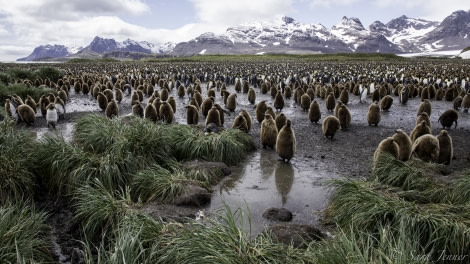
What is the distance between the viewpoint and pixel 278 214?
5906mm

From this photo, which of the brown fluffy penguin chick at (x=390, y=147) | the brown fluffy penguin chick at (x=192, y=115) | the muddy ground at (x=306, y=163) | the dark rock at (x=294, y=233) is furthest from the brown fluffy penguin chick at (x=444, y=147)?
the brown fluffy penguin chick at (x=192, y=115)

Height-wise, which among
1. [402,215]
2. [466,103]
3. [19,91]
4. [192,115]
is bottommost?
[402,215]

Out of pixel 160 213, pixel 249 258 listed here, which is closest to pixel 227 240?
pixel 249 258

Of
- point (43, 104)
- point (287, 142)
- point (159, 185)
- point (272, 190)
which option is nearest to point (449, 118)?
point (287, 142)

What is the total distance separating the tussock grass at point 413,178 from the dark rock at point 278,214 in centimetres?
174

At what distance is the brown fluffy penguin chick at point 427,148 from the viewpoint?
26.5 feet

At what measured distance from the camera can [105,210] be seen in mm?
5508

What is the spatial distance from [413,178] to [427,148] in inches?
81.0

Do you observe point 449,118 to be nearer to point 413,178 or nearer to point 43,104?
point 413,178

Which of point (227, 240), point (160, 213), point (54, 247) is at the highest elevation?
point (227, 240)

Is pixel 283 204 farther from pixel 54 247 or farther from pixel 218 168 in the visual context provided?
pixel 54 247

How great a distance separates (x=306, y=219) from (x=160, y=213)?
244 centimetres

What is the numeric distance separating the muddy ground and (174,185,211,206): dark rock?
175 millimetres

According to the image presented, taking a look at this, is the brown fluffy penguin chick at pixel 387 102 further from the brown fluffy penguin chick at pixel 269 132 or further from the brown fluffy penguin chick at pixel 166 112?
the brown fluffy penguin chick at pixel 166 112
